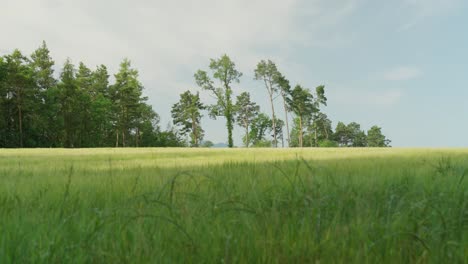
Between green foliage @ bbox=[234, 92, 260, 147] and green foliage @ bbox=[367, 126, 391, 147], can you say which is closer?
green foliage @ bbox=[234, 92, 260, 147]

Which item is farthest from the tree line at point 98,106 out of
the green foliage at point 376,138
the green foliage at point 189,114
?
the green foliage at point 376,138

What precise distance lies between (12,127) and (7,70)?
8299 millimetres

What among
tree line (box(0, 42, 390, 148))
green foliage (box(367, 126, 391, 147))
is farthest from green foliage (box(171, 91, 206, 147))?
green foliage (box(367, 126, 391, 147))

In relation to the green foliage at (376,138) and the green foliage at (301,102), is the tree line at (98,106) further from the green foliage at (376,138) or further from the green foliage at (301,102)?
the green foliage at (376,138)

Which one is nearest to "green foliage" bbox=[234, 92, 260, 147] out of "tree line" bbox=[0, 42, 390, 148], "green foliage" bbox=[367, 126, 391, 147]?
"tree line" bbox=[0, 42, 390, 148]

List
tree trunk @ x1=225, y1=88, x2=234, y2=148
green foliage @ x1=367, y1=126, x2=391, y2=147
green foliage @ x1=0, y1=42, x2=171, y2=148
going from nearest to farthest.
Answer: green foliage @ x1=0, y1=42, x2=171, y2=148 → tree trunk @ x1=225, y1=88, x2=234, y2=148 → green foliage @ x1=367, y1=126, x2=391, y2=147

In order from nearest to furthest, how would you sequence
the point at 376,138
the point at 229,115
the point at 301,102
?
1. the point at 229,115
2. the point at 301,102
3. the point at 376,138

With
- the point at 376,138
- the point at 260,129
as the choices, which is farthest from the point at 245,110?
the point at 376,138

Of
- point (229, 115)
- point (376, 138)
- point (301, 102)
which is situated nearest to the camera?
point (229, 115)

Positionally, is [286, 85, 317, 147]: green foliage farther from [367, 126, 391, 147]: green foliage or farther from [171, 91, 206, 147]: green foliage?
[367, 126, 391, 147]: green foliage

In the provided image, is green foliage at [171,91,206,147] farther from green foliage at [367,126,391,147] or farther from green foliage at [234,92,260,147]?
green foliage at [367,126,391,147]

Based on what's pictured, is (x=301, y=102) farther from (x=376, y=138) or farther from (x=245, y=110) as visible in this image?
(x=376, y=138)

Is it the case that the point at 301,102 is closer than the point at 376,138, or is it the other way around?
the point at 301,102

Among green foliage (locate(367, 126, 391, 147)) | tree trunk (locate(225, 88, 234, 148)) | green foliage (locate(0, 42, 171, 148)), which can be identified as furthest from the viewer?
green foliage (locate(367, 126, 391, 147))
